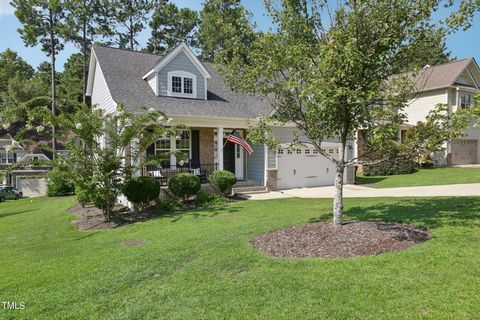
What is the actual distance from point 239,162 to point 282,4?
10840 mm

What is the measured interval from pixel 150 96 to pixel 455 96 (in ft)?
76.6

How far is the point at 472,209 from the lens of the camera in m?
8.39

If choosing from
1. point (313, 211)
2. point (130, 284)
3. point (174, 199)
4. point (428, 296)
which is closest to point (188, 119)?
point (174, 199)

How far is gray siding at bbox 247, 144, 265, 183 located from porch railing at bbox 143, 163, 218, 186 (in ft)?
6.49

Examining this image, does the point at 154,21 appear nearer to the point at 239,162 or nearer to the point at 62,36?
the point at 62,36

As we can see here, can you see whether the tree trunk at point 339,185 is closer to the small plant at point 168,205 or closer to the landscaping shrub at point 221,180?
the small plant at point 168,205

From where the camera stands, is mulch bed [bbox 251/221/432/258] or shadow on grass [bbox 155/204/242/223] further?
shadow on grass [bbox 155/204/242/223]

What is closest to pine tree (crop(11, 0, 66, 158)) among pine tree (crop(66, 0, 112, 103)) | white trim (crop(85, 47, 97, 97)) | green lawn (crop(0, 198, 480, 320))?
pine tree (crop(66, 0, 112, 103))

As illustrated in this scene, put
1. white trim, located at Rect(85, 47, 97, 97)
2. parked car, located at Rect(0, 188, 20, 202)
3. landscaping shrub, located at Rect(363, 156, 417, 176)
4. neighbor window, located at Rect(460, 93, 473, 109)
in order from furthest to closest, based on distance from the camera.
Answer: parked car, located at Rect(0, 188, 20, 202)
neighbor window, located at Rect(460, 93, 473, 109)
landscaping shrub, located at Rect(363, 156, 417, 176)
white trim, located at Rect(85, 47, 97, 97)

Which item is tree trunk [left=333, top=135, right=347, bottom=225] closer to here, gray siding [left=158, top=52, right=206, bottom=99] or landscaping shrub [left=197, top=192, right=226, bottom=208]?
landscaping shrub [left=197, top=192, right=226, bottom=208]

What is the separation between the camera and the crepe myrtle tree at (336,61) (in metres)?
5.61

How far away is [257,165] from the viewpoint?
1606 centimetres

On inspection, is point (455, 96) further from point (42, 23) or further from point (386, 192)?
point (42, 23)

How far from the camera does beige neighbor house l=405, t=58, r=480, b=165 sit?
2514cm
